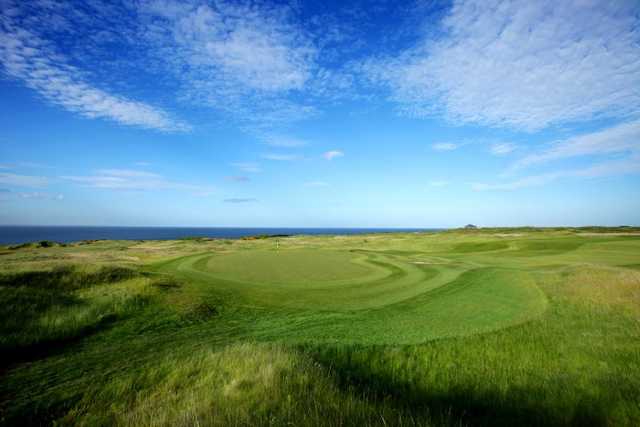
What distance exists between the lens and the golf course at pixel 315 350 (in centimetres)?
355

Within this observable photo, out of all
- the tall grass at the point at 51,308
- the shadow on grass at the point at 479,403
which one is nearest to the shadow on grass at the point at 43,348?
the tall grass at the point at 51,308

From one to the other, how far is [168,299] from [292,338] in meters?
4.99

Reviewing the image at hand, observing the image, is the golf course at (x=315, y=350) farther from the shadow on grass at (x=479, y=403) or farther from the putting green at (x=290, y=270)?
the putting green at (x=290, y=270)

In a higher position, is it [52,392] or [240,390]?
[240,390]

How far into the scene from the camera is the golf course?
3.55 meters

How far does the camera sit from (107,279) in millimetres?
10641

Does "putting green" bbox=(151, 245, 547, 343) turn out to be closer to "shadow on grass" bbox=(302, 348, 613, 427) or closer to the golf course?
the golf course

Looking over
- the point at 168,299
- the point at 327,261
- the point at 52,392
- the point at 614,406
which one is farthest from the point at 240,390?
the point at 327,261

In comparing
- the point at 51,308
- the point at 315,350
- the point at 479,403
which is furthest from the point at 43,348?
the point at 479,403

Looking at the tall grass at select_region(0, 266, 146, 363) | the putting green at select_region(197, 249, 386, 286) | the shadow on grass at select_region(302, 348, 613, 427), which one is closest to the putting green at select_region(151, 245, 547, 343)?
the putting green at select_region(197, 249, 386, 286)

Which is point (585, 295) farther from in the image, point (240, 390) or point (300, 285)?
point (240, 390)

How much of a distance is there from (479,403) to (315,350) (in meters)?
2.93

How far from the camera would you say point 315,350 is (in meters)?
5.88

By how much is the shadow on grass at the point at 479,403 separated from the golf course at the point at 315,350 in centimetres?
3
